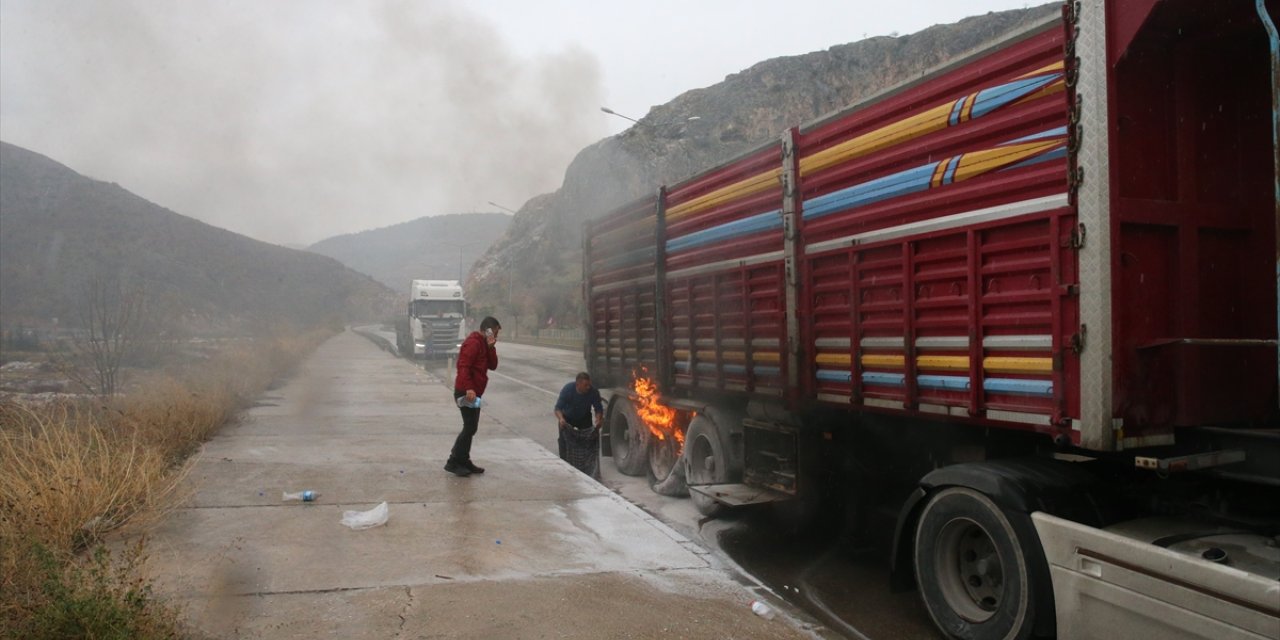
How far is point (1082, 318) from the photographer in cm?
388

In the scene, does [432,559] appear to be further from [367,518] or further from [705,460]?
[705,460]

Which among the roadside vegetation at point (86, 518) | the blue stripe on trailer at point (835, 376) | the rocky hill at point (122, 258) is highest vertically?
the rocky hill at point (122, 258)

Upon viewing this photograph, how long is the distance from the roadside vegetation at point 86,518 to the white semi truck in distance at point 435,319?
70.3ft

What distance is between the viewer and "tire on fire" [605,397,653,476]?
9672 mm

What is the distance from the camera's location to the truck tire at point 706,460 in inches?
294

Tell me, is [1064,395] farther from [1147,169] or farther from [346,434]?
[346,434]

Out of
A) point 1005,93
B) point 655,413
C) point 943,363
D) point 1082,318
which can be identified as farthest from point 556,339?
point 1082,318

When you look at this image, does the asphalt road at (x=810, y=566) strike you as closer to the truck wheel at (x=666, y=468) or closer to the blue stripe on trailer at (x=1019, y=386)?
the truck wheel at (x=666, y=468)

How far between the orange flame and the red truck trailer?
3.25 m

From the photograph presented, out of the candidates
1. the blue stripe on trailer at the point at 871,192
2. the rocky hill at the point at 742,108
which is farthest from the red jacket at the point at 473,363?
the rocky hill at the point at 742,108

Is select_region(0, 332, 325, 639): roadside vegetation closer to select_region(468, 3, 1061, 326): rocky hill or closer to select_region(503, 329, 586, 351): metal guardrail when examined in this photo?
select_region(503, 329, 586, 351): metal guardrail

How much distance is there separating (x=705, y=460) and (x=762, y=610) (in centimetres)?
342

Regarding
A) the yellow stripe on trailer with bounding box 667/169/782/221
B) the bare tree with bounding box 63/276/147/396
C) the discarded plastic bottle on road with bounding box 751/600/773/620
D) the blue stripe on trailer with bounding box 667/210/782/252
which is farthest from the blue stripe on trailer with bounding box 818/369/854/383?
the bare tree with bounding box 63/276/147/396

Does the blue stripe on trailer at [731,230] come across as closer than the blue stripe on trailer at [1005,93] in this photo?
No
